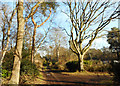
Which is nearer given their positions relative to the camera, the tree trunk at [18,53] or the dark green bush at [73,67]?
the tree trunk at [18,53]

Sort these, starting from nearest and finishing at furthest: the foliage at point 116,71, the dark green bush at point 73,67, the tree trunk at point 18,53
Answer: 1. the foliage at point 116,71
2. the tree trunk at point 18,53
3. the dark green bush at point 73,67

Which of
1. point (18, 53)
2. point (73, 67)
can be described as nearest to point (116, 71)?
point (18, 53)

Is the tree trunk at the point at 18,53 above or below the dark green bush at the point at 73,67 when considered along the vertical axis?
above

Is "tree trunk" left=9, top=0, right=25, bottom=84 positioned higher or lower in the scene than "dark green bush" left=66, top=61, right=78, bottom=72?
higher

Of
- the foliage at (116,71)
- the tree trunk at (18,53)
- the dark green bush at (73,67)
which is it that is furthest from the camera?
the dark green bush at (73,67)

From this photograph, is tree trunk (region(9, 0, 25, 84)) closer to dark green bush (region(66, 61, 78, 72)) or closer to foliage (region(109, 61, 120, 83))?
foliage (region(109, 61, 120, 83))

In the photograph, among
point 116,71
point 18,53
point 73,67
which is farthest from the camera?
point 73,67

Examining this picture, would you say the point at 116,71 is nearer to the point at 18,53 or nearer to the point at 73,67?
the point at 18,53

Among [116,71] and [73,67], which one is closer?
[116,71]

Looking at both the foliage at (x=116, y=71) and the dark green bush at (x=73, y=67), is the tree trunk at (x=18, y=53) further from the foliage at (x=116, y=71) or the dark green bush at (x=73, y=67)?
the dark green bush at (x=73, y=67)

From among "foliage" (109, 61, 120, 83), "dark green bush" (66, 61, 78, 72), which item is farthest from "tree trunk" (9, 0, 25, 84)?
"dark green bush" (66, 61, 78, 72)

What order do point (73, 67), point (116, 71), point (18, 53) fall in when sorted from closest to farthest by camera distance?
1. point (116, 71)
2. point (18, 53)
3. point (73, 67)

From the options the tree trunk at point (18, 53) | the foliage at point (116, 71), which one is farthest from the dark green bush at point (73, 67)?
the tree trunk at point (18, 53)

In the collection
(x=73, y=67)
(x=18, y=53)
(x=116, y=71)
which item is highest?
(x=18, y=53)
